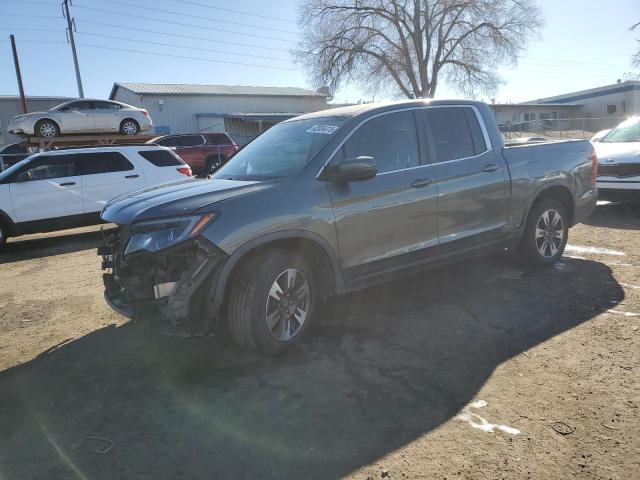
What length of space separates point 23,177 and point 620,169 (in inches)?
417

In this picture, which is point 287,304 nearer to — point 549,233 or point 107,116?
point 549,233

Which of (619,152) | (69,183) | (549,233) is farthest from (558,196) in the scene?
(69,183)

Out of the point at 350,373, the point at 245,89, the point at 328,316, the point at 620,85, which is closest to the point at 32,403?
the point at 350,373

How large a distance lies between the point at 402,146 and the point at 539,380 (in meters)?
2.21

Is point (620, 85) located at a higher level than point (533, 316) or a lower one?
higher

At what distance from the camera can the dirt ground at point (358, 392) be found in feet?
8.05

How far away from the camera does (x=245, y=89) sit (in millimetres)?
41031

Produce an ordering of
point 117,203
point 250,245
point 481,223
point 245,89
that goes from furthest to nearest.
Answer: point 245,89 < point 481,223 < point 117,203 < point 250,245

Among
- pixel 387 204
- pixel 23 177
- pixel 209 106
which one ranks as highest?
pixel 209 106

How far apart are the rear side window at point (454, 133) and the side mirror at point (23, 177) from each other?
25.0ft

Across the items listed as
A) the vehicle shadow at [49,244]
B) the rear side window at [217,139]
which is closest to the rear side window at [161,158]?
the vehicle shadow at [49,244]

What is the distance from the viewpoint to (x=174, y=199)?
343 centimetres

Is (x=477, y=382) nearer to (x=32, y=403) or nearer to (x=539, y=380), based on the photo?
(x=539, y=380)

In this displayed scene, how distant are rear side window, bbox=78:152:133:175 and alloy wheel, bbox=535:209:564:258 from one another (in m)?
7.83
